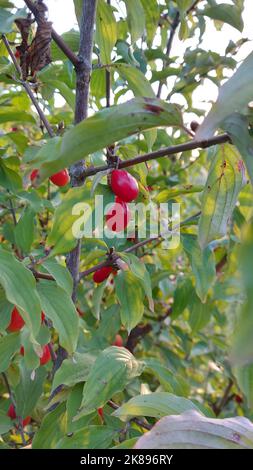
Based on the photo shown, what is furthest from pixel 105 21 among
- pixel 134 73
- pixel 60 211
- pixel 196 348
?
pixel 196 348

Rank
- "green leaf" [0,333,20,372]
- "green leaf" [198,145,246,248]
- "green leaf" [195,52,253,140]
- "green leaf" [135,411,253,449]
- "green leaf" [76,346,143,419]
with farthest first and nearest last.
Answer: "green leaf" [0,333,20,372], "green leaf" [76,346,143,419], "green leaf" [198,145,246,248], "green leaf" [135,411,253,449], "green leaf" [195,52,253,140]

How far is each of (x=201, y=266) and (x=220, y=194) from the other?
0.61 metres

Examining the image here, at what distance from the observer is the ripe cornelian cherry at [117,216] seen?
46.9 inches

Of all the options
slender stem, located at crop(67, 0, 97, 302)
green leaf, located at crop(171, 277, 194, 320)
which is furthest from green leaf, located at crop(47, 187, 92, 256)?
green leaf, located at crop(171, 277, 194, 320)

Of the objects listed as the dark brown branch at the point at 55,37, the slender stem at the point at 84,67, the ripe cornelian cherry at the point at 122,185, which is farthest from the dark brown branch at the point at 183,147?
the dark brown branch at the point at 55,37

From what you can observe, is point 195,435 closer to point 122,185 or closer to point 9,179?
point 122,185

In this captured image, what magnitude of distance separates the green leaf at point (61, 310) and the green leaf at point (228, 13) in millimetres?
940

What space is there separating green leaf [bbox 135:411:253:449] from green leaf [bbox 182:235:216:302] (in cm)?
75

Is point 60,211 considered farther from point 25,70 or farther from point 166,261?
point 166,261

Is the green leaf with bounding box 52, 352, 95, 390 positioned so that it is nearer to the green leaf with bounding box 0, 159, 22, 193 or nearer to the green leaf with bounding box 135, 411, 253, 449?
the green leaf with bounding box 135, 411, 253, 449

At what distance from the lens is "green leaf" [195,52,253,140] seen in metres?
0.64

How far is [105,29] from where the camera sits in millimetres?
1385

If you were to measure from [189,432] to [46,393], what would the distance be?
58.3 inches

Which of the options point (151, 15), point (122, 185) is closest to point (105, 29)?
point (151, 15)
